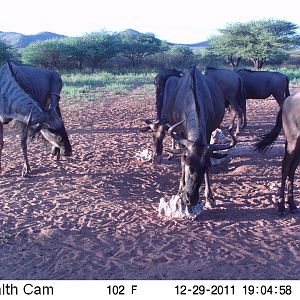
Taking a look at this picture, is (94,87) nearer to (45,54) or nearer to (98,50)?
(45,54)

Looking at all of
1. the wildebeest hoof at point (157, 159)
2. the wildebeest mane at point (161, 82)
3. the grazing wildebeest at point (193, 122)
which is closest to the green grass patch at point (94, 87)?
the wildebeest mane at point (161, 82)

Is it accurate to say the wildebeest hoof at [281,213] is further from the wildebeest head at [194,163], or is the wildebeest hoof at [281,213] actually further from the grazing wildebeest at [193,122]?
the wildebeest head at [194,163]

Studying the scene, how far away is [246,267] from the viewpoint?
418 cm

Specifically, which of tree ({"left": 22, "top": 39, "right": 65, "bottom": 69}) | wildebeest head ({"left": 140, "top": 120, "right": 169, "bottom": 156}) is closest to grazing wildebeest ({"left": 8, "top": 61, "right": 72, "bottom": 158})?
wildebeest head ({"left": 140, "top": 120, "right": 169, "bottom": 156})

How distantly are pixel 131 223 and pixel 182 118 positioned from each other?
1.53 meters

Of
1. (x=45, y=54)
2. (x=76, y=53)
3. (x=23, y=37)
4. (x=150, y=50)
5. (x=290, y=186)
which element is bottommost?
(x=290, y=186)

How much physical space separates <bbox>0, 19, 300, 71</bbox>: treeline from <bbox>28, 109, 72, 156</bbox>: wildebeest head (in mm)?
29588

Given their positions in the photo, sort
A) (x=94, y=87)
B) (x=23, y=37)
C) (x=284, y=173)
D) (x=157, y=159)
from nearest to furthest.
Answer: (x=284, y=173)
(x=157, y=159)
(x=94, y=87)
(x=23, y=37)

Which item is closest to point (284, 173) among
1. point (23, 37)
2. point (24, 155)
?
point (24, 155)

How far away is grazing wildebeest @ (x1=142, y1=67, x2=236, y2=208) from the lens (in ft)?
16.1

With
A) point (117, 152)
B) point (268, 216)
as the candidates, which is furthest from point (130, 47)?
point (268, 216)

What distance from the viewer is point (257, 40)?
39.1 m

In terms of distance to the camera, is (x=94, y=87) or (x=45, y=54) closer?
(x=94, y=87)

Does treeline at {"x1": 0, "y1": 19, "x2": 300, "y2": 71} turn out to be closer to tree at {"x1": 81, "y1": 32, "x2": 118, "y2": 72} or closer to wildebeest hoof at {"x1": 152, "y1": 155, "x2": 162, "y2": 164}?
tree at {"x1": 81, "y1": 32, "x2": 118, "y2": 72}
